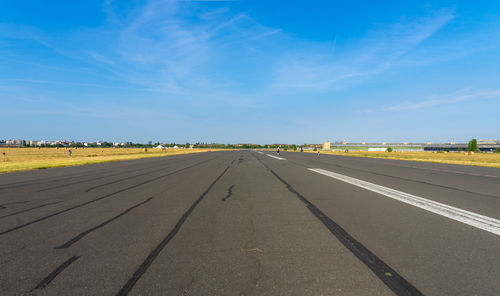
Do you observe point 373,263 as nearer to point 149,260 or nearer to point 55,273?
point 149,260

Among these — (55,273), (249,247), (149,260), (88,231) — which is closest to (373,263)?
(249,247)

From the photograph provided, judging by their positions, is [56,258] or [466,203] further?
[466,203]

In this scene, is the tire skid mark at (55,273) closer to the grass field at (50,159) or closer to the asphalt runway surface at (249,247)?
the asphalt runway surface at (249,247)

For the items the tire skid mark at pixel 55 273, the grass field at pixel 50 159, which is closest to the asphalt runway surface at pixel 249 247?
the tire skid mark at pixel 55 273

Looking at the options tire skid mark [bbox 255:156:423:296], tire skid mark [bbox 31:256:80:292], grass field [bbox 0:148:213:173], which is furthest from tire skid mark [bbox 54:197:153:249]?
grass field [bbox 0:148:213:173]

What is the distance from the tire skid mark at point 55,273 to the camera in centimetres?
268

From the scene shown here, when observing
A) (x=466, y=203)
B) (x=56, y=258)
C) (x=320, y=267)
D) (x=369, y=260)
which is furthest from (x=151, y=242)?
(x=466, y=203)

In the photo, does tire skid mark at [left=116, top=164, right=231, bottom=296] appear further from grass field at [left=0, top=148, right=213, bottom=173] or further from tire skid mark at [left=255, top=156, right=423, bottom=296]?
grass field at [left=0, top=148, right=213, bottom=173]

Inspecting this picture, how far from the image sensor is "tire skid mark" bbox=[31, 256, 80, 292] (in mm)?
2676

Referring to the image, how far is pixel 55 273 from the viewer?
293 cm

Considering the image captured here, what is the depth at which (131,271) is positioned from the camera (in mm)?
2943

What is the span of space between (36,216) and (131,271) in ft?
14.4

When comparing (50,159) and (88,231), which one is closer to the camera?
(88,231)

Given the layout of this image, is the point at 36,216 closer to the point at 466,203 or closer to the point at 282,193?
the point at 282,193
